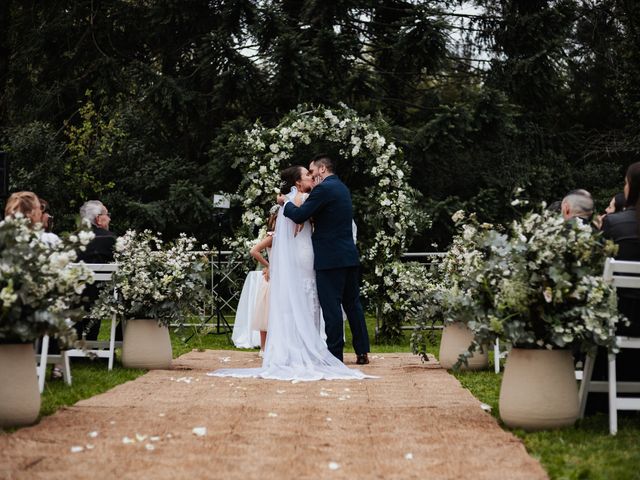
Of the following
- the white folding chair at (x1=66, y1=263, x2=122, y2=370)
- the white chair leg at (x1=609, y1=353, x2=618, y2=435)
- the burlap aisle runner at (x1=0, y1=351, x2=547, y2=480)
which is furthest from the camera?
the white folding chair at (x1=66, y1=263, x2=122, y2=370)

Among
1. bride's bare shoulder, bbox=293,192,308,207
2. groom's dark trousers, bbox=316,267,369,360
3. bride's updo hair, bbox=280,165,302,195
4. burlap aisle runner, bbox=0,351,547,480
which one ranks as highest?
bride's updo hair, bbox=280,165,302,195

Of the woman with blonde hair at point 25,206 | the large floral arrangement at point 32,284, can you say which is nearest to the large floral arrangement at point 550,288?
the large floral arrangement at point 32,284

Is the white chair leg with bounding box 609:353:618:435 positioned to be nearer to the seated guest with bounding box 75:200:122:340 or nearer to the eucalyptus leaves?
the eucalyptus leaves

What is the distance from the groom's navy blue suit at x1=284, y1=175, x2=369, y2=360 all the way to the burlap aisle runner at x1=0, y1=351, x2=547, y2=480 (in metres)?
1.60

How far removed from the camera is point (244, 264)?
42.5 ft

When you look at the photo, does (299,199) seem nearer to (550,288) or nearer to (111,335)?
(111,335)

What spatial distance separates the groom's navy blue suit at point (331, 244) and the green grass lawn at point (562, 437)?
1.26m

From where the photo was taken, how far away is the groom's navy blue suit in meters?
8.66

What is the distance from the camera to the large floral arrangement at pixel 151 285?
812cm

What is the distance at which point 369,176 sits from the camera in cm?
1268

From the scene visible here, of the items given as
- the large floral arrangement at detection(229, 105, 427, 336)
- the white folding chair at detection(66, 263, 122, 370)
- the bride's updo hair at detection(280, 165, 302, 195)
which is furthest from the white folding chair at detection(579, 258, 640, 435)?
the large floral arrangement at detection(229, 105, 427, 336)

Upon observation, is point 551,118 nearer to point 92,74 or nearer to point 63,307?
point 92,74

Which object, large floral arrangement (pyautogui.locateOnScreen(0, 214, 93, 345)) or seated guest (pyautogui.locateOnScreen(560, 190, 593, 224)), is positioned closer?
large floral arrangement (pyautogui.locateOnScreen(0, 214, 93, 345))

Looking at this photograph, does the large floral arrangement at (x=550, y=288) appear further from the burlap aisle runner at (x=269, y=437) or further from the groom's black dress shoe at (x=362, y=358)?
the groom's black dress shoe at (x=362, y=358)
